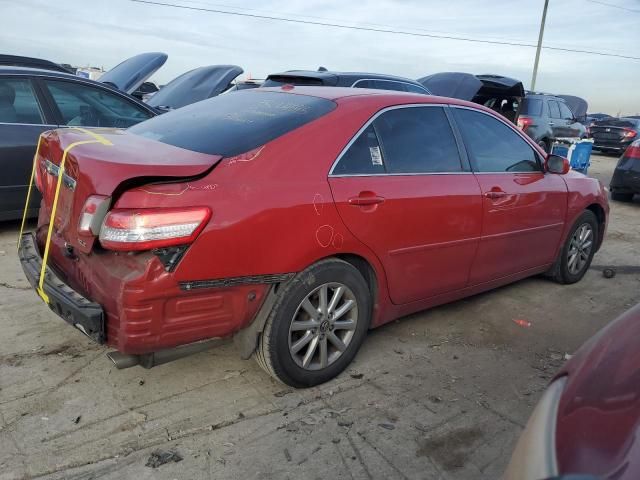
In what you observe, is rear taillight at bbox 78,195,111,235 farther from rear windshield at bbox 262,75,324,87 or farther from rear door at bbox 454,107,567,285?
rear windshield at bbox 262,75,324,87

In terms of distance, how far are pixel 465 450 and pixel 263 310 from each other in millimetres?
1179

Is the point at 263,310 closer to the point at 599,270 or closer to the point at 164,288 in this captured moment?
the point at 164,288

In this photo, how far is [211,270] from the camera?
2.53 meters

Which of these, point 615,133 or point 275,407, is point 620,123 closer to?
point 615,133

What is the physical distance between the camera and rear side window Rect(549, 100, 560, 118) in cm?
1393

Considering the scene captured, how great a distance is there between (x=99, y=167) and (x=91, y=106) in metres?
3.84

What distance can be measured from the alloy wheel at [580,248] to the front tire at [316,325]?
8.50 ft

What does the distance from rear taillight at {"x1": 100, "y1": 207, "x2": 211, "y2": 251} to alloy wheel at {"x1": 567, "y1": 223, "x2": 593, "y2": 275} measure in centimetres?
371

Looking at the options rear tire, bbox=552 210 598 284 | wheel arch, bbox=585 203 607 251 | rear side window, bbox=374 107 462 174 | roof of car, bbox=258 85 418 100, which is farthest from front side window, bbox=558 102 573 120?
roof of car, bbox=258 85 418 100

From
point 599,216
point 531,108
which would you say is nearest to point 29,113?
point 599,216

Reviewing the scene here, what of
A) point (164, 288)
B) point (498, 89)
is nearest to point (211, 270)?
point (164, 288)

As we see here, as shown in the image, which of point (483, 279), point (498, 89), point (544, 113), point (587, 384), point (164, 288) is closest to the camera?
point (587, 384)

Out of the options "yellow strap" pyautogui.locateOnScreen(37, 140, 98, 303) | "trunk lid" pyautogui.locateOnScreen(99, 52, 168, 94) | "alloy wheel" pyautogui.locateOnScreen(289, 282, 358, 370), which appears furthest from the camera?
"trunk lid" pyautogui.locateOnScreen(99, 52, 168, 94)

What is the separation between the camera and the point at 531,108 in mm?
13398
